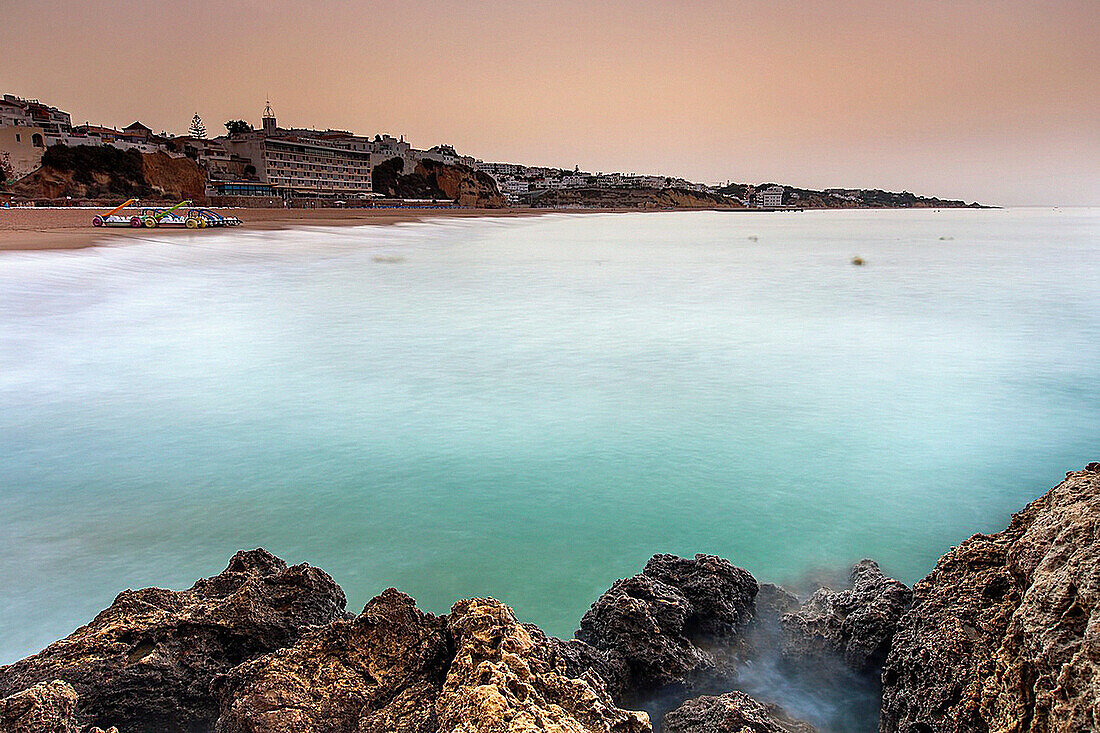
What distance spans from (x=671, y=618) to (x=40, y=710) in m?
1.77

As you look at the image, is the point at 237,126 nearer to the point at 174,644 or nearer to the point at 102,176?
the point at 102,176

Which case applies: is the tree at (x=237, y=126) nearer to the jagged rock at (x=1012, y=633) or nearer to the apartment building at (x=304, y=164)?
the apartment building at (x=304, y=164)

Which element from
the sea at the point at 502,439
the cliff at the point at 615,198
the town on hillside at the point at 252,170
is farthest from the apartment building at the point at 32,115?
the cliff at the point at 615,198

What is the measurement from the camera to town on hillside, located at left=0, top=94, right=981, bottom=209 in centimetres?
4153

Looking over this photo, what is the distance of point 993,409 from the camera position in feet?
18.4

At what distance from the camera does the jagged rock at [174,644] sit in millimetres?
1968

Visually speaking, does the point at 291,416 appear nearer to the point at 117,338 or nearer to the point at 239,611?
the point at 239,611

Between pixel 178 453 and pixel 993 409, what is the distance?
5.81m

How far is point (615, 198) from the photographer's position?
114 m

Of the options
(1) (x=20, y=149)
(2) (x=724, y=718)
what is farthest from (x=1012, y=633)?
(1) (x=20, y=149)

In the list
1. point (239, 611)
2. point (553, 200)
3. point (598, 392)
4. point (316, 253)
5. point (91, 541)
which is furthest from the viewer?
point (553, 200)

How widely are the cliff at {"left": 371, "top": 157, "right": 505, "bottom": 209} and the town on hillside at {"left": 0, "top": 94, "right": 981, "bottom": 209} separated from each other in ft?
0.36

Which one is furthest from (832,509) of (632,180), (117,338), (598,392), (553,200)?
(632,180)

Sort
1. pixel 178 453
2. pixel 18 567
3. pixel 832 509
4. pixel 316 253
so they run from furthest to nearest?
pixel 316 253 → pixel 178 453 → pixel 832 509 → pixel 18 567
